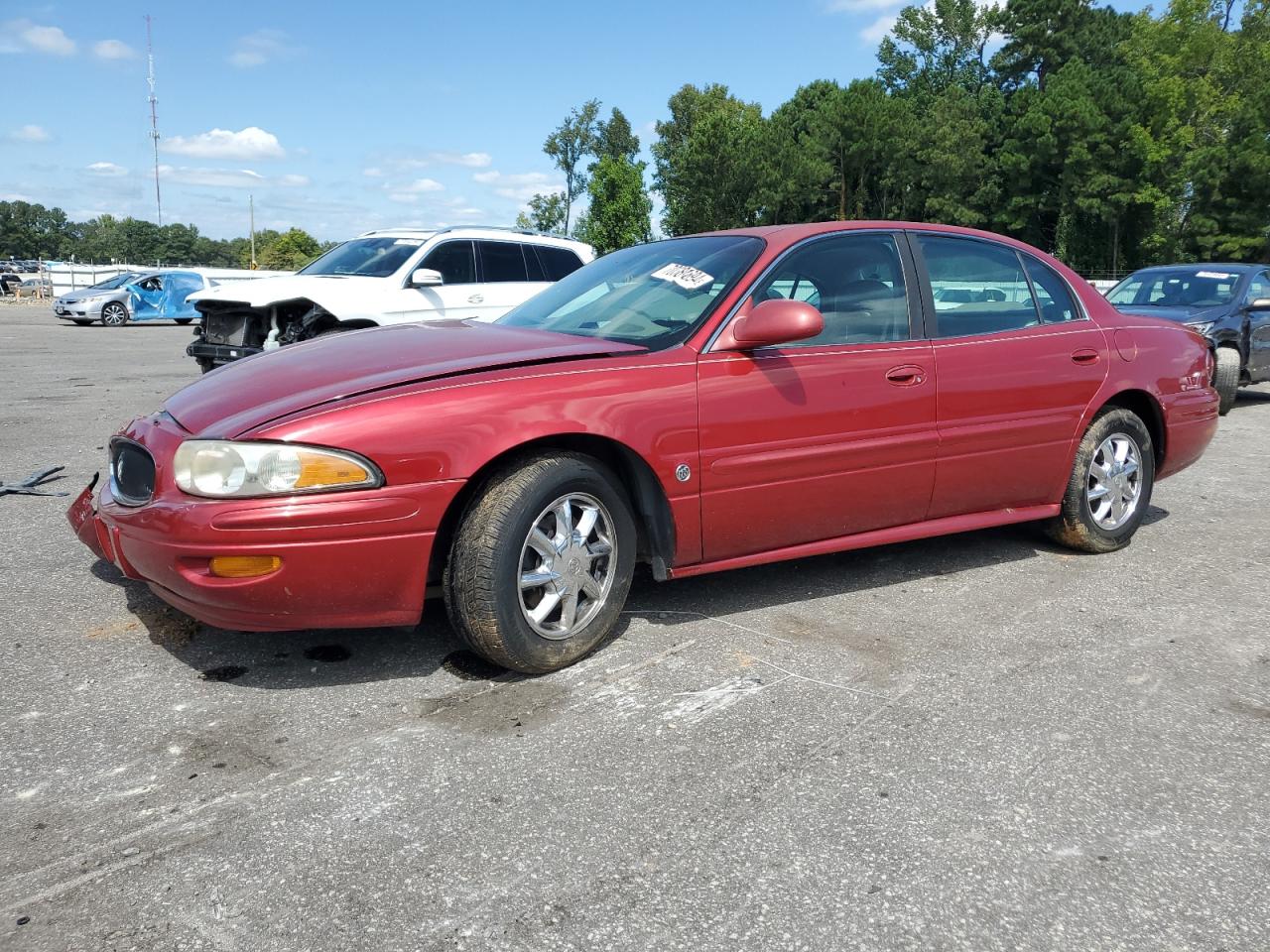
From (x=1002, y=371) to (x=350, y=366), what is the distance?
2.70 meters

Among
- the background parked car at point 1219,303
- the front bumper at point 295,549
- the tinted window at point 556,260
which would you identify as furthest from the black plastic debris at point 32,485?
the background parked car at point 1219,303

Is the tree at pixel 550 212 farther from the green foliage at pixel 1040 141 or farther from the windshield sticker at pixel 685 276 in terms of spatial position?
the windshield sticker at pixel 685 276

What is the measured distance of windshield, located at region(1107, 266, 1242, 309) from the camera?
10562 mm

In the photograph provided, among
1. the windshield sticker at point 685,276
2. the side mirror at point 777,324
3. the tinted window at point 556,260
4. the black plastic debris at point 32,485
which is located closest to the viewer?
the side mirror at point 777,324

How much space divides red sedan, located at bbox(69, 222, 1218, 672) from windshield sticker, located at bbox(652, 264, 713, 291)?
1 centimetres

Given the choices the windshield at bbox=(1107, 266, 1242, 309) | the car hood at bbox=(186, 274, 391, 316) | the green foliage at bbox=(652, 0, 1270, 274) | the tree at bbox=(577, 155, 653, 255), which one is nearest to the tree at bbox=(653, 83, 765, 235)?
the green foliage at bbox=(652, 0, 1270, 274)

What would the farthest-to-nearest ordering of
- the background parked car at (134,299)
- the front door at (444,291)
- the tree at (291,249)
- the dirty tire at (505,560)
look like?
the tree at (291,249) < the background parked car at (134,299) < the front door at (444,291) < the dirty tire at (505,560)

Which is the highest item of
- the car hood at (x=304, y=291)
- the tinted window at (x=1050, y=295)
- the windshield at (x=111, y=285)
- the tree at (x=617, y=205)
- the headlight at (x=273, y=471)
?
the tree at (x=617, y=205)

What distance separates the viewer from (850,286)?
4.08 m

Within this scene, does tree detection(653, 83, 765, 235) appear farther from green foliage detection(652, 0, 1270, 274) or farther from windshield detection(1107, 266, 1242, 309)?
windshield detection(1107, 266, 1242, 309)

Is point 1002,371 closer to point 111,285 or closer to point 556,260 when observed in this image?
point 556,260

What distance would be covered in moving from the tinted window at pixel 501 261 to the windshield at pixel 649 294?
622cm

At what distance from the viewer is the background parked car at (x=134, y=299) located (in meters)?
24.9

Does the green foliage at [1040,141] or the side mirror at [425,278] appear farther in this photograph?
the green foliage at [1040,141]
